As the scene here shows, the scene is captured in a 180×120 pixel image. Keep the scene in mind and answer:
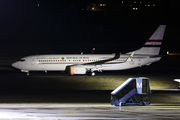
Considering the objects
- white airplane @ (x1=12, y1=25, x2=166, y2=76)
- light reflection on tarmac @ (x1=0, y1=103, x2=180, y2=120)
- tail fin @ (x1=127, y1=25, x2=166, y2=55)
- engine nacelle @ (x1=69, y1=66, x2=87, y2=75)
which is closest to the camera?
light reflection on tarmac @ (x1=0, y1=103, x2=180, y2=120)

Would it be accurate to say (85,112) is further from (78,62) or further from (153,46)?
(153,46)

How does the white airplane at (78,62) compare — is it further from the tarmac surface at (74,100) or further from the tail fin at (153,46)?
the tarmac surface at (74,100)

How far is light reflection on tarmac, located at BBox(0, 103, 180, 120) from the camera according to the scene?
1960 centimetres

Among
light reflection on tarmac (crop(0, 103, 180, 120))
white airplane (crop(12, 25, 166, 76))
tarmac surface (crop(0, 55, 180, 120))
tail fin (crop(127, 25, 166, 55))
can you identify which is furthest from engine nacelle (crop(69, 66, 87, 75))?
light reflection on tarmac (crop(0, 103, 180, 120))

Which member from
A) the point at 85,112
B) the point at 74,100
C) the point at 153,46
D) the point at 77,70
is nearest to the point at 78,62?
the point at 77,70

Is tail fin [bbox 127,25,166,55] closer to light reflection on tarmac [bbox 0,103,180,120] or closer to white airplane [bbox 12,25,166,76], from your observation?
white airplane [bbox 12,25,166,76]

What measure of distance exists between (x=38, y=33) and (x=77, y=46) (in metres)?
25.8

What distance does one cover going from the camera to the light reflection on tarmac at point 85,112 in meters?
19.6

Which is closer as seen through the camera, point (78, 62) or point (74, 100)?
point (74, 100)

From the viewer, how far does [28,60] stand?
4862cm

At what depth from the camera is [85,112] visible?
2150 centimetres

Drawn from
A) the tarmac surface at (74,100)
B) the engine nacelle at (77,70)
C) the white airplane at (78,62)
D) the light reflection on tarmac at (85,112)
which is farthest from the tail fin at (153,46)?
the light reflection on tarmac at (85,112)

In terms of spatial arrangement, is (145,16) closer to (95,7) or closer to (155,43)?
(95,7)

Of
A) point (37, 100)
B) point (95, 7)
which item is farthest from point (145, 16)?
point (37, 100)
